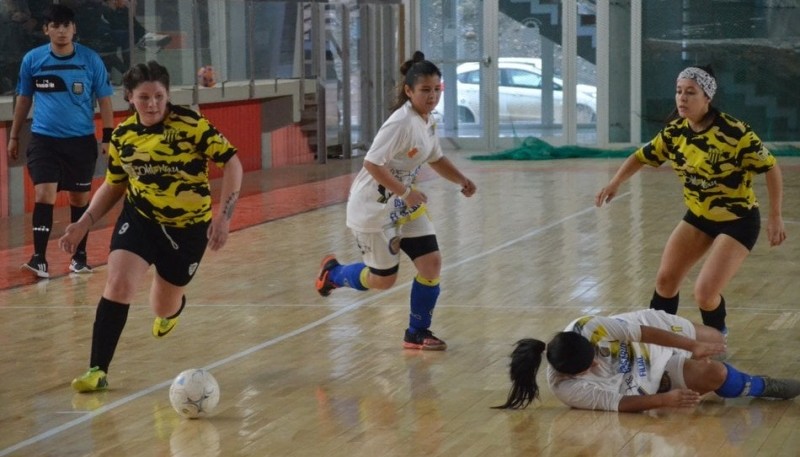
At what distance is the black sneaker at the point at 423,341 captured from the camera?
8336mm

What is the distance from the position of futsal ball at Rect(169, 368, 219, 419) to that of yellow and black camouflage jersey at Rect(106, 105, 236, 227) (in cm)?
101

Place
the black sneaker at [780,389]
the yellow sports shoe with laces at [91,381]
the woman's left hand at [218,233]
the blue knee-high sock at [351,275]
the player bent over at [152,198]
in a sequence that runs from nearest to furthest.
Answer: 1. the black sneaker at [780,389]
2. the woman's left hand at [218,233]
3. the player bent over at [152,198]
4. the yellow sports shoe with laces at [91,381]
5. the blue knee-high sock at [351,275]

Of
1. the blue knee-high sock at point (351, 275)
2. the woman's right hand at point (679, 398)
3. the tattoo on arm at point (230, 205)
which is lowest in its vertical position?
the woman's right hand at point (679, 398)

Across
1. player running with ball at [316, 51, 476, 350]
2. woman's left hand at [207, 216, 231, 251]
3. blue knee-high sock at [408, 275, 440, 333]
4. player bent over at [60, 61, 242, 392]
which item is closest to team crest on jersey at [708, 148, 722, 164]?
player running with ball at [316, 51, 476, 350]

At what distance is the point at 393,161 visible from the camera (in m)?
8.21

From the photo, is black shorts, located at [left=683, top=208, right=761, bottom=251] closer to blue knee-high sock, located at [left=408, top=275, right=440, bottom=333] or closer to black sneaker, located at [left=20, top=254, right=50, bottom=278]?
blue knee-high sock, located at [left=408, top=275, right=440, bottom=333]

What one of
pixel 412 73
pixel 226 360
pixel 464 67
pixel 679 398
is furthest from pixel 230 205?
pixel 464 67

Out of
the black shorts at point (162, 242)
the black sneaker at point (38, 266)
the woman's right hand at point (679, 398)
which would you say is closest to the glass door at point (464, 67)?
the black sneaker at point (38, 266)

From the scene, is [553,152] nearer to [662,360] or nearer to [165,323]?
[165,323]

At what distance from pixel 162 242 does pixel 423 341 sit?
1765 millimetres

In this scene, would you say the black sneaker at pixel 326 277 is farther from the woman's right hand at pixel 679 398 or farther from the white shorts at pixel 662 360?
the woman's right hand at pixel 679 398

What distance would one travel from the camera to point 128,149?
285 inches

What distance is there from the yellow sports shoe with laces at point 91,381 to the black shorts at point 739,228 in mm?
3303

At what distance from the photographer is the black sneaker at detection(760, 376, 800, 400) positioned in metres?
6.77
